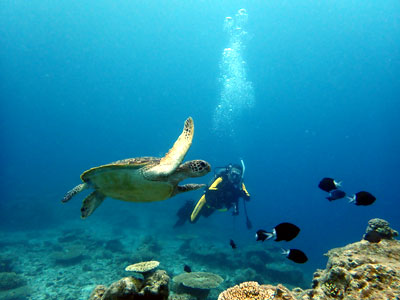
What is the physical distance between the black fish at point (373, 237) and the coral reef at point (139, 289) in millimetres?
3686

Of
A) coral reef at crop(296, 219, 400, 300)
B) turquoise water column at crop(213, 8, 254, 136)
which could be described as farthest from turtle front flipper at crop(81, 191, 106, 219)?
turquoise water column at crop(213, 8, 254, 136)

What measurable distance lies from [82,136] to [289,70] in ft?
367

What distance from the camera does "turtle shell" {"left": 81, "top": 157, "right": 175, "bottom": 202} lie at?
3.17 meters

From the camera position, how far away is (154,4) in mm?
58625

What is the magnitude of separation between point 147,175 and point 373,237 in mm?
4194

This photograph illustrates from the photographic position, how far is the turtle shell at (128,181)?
3167 mm

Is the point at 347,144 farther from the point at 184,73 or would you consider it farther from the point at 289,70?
the point at 184,73

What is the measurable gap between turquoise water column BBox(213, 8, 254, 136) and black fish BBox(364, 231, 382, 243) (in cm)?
5700

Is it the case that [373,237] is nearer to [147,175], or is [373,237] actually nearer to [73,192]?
[147,175]

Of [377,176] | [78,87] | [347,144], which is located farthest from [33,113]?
[377,176]

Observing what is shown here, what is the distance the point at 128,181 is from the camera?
3.39m

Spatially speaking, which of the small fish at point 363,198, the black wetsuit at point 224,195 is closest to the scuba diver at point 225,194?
the black wetsuit at point 224,195

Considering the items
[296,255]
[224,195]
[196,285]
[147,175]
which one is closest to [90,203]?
[147,175]

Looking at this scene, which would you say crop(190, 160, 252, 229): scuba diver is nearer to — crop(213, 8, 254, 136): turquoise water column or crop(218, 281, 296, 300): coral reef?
crop(218, 281, 296, 300): coral reef
